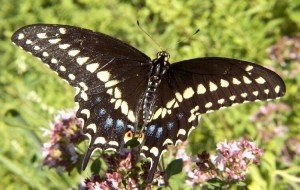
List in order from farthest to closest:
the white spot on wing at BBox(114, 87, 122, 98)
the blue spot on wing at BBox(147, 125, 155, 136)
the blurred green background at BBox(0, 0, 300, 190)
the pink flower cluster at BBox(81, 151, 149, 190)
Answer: the blurred green background at BBox(0, 0, 300, 190) < the white spot on wing at BBox(114, 87, 122, 98) < the blue spot on wing at BBox(147, 125, 155, 136) < the pink flower cluster at BBox(81, 151, 149, 190)

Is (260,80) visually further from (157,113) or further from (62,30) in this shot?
(62,30)

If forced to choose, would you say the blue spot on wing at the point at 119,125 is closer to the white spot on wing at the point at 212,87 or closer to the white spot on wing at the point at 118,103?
the white spot on wing at the point at 118,103

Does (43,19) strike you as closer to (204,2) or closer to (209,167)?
(204,2)

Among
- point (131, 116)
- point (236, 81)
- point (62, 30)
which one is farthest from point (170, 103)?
point (62, 30)

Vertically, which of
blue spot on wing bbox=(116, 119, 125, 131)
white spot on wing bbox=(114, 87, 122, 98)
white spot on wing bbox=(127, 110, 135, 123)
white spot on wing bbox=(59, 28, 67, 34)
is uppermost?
white spot on wing bbox=(59, 28, 67, 34)

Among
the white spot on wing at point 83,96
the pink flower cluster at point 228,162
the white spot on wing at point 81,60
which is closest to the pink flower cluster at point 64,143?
the white spot on wing at point 83,96

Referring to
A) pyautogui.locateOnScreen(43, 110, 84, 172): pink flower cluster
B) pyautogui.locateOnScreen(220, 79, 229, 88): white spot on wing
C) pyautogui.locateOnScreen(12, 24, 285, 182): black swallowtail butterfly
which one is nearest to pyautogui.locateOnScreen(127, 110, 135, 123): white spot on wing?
pyautogui.locateOnScreen(12, 24, 285, 182): black swallowtail butterfly

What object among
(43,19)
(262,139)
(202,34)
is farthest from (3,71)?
(262,139)

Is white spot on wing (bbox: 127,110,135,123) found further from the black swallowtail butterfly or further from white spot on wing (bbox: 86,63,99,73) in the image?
white spot on wing (bbox: 86,63,99,73)
